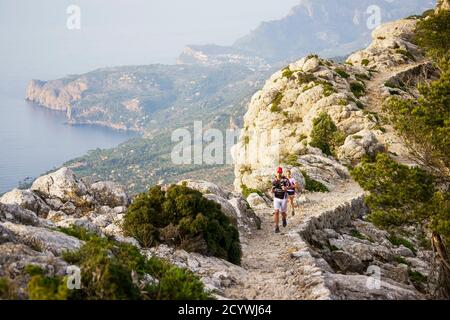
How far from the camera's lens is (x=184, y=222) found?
16.1 meters

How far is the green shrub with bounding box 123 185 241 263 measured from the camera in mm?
15938

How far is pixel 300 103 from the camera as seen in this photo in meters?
51.7

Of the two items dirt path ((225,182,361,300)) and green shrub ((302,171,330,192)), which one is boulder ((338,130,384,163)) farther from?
dirt path ((225,182,361,300))

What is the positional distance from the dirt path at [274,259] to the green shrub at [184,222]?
1.41 m

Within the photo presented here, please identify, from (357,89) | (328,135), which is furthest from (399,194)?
(357,89)

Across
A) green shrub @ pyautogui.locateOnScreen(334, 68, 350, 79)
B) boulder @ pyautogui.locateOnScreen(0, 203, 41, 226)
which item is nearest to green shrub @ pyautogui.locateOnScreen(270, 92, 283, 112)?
green shrub @ pyautogui.locateOnScreen(334, 68, 350, 79)

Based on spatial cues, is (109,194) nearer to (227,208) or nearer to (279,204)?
(227,208)

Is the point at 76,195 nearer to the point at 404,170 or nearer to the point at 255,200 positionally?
the point at 255,200

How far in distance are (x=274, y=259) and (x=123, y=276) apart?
377 inches

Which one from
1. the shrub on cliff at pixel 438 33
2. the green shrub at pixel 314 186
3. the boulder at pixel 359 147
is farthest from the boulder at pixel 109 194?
the shrub on cliff at pixel 438 33

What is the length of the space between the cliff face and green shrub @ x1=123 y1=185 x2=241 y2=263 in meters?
14.7

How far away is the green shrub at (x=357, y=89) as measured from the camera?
5422cm

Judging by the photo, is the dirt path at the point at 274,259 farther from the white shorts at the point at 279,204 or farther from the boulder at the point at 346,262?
the boulder at the point at 346,262
